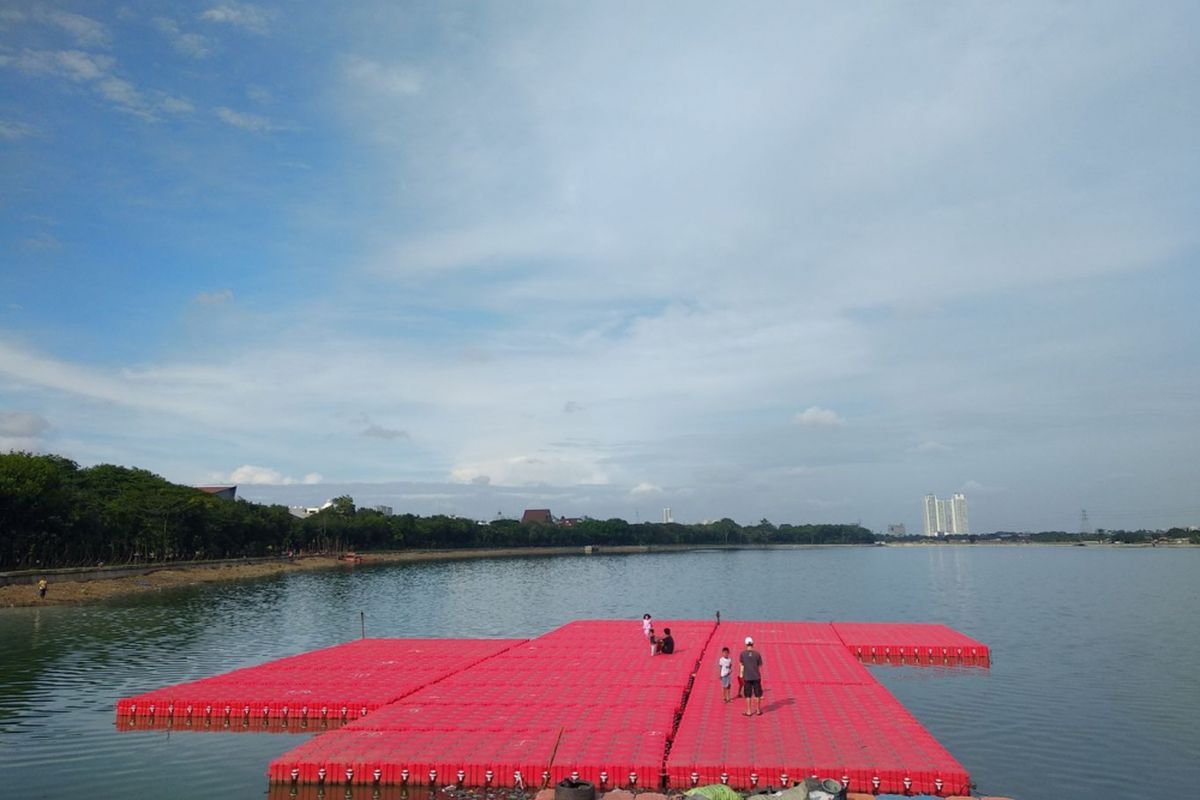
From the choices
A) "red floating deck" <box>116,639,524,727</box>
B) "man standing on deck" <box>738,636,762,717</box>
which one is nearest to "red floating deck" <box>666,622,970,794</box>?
"man standing on deck" <box>738,636,762,717</box>

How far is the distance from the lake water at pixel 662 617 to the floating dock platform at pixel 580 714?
5.80 feet

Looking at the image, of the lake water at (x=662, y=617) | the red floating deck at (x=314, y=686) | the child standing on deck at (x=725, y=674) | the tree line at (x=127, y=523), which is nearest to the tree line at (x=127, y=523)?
the tree line at (x=127, y=523)

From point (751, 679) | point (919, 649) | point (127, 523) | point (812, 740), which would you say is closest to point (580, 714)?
point (751, 679)

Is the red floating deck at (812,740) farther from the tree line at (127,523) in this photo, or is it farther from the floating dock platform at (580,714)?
Result: the tree line at (127,523)

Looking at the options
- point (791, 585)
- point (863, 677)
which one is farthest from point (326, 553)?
point (863, 677)

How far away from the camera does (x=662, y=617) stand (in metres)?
63.1

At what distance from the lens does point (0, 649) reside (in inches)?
1618

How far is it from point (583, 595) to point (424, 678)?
55.2 meters

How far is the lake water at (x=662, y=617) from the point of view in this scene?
69.1 ft

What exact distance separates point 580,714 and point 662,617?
1610 inches

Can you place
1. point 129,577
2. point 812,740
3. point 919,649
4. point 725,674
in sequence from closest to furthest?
point 812,740 → point 725,674 → point 919,649 → point 129,577

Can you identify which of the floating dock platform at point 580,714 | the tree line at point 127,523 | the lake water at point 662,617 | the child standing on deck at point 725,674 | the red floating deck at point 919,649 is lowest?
the lake water at point 662,617

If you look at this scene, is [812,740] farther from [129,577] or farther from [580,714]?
[129,577]

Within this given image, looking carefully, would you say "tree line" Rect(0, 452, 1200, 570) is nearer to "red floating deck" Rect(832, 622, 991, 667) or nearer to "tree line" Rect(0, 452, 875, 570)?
"tree line" Rect(0, 452, 875, 570)
